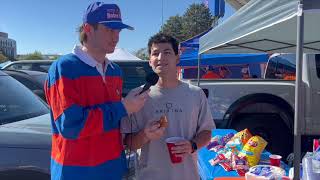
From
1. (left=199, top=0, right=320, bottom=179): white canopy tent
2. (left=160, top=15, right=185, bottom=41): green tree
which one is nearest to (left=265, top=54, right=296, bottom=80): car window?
(left=199, top=0, right=320, bottom=179): white canopy tent

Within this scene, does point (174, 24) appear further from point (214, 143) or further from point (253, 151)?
point (253, 151)

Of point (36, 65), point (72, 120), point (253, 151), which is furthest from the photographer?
point (36, 65)

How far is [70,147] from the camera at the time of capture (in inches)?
82.4

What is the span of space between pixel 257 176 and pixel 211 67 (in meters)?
7.53

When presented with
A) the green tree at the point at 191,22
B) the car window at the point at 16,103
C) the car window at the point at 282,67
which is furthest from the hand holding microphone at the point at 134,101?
the green tree at the point at 191,22

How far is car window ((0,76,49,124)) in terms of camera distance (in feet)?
13.4

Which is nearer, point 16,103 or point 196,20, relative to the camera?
point 16,103

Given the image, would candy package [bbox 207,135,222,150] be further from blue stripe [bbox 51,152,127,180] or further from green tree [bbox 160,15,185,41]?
green tree [bbox 160,15,185,41]

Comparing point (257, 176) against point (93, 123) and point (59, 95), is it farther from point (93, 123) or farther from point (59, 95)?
point (59, 95)

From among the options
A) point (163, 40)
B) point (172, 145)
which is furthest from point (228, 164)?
point (163, 40)

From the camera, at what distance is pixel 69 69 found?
6.80 ft

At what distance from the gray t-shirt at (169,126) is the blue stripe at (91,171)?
0.22m

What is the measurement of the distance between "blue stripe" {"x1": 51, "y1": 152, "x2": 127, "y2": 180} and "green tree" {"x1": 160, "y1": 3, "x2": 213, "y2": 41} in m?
42.0

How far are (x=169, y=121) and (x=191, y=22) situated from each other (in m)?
45.0
